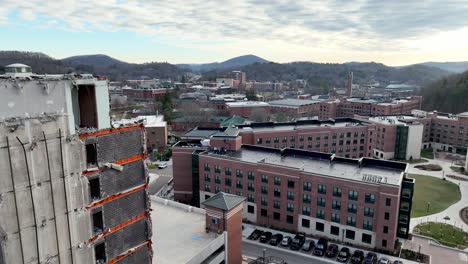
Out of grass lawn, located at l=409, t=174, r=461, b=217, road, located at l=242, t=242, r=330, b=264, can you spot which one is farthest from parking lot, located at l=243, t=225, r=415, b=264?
grass lawn, located at l=409, t=174, r=461, b=217

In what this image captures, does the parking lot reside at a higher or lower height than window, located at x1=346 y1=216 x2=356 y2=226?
lower

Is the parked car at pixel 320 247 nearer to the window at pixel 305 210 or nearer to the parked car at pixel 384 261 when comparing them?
the window at pixel 305 210

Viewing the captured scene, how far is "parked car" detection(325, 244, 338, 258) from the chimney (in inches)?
515

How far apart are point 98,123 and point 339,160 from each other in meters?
46.0

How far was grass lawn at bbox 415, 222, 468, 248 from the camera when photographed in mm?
48322

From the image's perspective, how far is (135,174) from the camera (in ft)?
60.1

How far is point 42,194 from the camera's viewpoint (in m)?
13.5

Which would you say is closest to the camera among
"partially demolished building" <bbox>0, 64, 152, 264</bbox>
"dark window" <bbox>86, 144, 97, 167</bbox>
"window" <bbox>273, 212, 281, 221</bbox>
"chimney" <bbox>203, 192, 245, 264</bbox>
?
"partially demolished building" <bbox>0, 64, 152, 264</bbox>

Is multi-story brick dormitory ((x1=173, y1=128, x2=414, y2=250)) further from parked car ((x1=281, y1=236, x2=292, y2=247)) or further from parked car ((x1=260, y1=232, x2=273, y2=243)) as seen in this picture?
parked car ((x1=281, y1=236, x2=292, y2=247))

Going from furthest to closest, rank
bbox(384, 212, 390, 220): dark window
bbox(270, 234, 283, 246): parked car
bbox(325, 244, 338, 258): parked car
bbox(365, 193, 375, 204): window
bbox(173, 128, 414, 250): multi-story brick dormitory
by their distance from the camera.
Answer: bbox(270, 234, 283, 246): parked car, bbox(173, 128, 414, 250): multi-story brick dormitory, bbox(365, 193, 375, 204): window, bbox(384, 212, 390, 220): dark window, bbox(325, 244, 338, 258): parked car

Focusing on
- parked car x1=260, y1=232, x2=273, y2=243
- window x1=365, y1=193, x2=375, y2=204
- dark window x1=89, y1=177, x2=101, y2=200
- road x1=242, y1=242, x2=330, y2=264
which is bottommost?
road x1=242, y1=242, x2=330, y2=264

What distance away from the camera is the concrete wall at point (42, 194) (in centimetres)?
1254

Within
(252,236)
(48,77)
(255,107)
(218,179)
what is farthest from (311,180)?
(255,107)

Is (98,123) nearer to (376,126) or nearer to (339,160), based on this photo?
(339,160)
